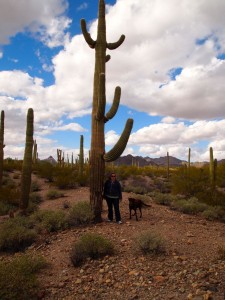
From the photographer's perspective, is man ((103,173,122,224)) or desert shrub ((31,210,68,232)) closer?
desert shrub ((31,210,68,232))

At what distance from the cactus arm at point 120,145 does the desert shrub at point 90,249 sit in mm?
3387

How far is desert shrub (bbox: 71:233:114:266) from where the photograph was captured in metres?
7.61

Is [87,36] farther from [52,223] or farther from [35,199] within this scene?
[35,199]

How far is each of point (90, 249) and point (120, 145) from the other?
13.2 feet

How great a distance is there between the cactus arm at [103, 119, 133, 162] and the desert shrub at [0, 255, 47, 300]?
491 cm

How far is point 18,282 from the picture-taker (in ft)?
19.0

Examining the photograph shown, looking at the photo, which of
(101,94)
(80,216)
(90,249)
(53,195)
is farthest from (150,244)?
(53,195)

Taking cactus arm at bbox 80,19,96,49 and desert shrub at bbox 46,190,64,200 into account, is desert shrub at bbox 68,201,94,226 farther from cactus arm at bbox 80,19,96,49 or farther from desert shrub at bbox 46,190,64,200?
desert shrub at bbox 46,190,64,200

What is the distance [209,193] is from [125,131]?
8454 mm

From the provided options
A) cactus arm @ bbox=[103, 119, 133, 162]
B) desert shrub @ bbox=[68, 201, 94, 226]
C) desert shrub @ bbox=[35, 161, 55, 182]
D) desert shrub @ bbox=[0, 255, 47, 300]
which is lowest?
desert shrub @ bbox=[0, 255, 47, 300]

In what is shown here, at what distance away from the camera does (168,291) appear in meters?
5.74

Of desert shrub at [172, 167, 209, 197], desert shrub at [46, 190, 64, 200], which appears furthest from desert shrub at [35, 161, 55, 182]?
desert shrub at [172, 167, 209, 197]

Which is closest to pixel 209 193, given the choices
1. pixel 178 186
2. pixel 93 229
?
pixel 178 186

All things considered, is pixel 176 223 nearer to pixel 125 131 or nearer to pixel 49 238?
pixel 125 131
